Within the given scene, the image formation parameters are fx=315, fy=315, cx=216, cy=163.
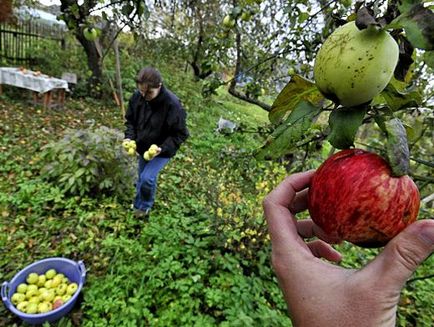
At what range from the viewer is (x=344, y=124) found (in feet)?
1.53

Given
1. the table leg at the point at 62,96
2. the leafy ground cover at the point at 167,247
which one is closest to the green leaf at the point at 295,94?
the leafy ground cover at the point at 167,247

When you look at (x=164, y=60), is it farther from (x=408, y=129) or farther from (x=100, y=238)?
(x=408, y=129)

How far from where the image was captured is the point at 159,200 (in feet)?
12.7

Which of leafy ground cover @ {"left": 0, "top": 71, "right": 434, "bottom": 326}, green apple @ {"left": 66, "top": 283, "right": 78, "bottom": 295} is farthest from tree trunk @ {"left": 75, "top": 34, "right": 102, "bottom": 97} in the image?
green apple @ {"left": 66, "top": 283, "right": 78, "bottom": 295}

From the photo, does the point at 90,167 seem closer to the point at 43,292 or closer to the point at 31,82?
the point at 43,292

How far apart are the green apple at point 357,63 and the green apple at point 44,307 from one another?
2489 millimetres

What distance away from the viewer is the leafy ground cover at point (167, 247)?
229 centimetres

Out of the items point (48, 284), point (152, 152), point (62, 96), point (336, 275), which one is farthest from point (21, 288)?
point (62, 96)

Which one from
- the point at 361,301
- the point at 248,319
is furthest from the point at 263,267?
the point at 361,301

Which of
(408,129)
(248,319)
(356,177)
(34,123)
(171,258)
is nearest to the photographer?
(356,177)

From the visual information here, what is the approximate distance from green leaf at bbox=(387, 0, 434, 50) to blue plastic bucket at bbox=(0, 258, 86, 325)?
2485mm

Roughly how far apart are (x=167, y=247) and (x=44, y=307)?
40.8 inches

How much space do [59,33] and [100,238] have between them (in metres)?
9.70

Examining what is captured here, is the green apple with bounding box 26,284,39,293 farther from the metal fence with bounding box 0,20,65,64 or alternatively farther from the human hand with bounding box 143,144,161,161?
the metal fence with bounding box 0,20,65,64
